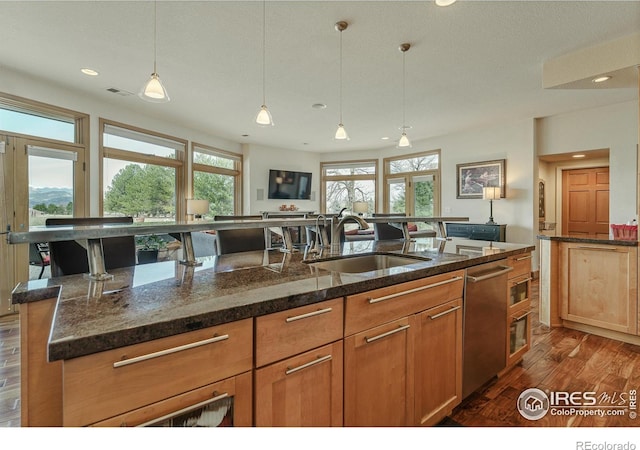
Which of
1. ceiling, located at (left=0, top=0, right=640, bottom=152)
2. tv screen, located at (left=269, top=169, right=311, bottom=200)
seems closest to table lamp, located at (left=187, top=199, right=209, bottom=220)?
ceiling, located at (left=0, top=0, right=640, bottom=152)

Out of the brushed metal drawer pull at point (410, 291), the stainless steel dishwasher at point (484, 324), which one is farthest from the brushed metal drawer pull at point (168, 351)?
the stainless steel dishwasher at point (484, 324)

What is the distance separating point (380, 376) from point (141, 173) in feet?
17.3

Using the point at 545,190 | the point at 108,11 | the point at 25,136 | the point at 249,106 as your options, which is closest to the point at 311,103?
the point at 249,106

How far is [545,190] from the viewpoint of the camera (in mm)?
6016

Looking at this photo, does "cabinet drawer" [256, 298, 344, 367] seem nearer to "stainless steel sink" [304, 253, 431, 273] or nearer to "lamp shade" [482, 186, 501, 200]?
"stainless steel sink" [304, 253, 431, 273]

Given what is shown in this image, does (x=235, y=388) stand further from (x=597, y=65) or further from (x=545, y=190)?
(x=545, y=190)

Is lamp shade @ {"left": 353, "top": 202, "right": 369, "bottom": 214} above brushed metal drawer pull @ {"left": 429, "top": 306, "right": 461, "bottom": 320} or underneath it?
above

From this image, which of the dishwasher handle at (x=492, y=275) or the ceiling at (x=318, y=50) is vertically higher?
the ceiling at (x=318, y=50)

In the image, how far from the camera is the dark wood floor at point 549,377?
66.9 inches

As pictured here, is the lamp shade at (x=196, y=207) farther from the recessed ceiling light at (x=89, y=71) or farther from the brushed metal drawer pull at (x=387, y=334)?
the brushed metal drawer pull at (x=387, y=334)

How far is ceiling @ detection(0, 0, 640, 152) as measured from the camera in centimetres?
237

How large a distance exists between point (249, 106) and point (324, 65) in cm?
171

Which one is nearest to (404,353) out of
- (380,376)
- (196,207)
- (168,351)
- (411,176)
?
(380,376)

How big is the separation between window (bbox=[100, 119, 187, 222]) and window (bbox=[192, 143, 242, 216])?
1.52 ft
